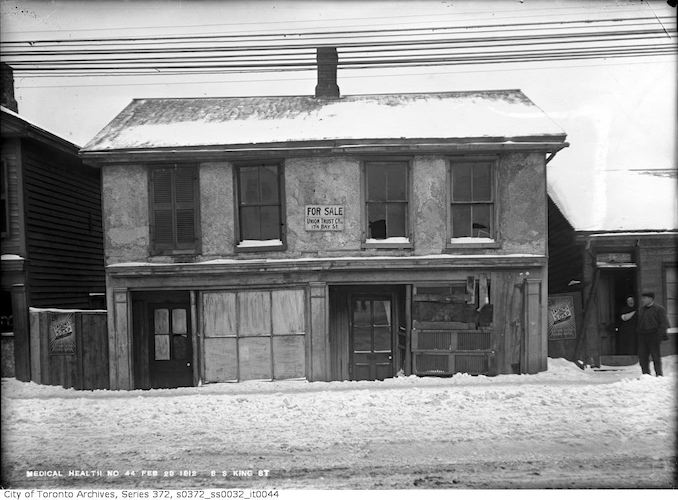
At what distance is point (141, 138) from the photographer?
886 cm

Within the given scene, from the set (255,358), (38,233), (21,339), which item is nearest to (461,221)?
(255,358)

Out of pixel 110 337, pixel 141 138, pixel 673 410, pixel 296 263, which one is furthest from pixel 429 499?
pixel 141 138

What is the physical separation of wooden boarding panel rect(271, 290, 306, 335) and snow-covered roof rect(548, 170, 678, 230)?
16.0 ft

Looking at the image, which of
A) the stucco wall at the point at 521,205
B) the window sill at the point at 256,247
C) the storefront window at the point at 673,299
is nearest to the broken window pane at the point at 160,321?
the window sill at the point at 256,247

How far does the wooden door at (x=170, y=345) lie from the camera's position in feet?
30.7

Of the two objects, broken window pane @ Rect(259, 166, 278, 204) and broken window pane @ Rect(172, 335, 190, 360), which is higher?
broken window pane @ Rect(259, 166, 278, 204)

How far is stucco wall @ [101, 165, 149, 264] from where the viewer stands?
890 centimetres

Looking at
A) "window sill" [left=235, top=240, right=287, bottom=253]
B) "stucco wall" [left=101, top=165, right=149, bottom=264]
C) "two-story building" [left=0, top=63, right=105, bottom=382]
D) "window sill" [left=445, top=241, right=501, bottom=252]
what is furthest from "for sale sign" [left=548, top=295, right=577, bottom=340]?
"two-story building" [left=0, top=63, right=105, bottom=382]

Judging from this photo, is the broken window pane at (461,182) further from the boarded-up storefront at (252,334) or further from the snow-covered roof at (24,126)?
the snow-covered roof at (24,126)

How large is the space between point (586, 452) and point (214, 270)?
6310mm

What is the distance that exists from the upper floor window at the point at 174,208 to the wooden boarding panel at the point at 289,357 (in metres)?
2.29

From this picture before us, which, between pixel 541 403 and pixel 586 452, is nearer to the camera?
pixel 586 452

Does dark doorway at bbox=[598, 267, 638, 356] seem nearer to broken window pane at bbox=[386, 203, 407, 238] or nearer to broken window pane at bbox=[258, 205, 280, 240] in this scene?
broken window pane at bbox=[386, 203, 407, 238]

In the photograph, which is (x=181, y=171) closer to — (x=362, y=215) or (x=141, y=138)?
(x=141, y=138)
